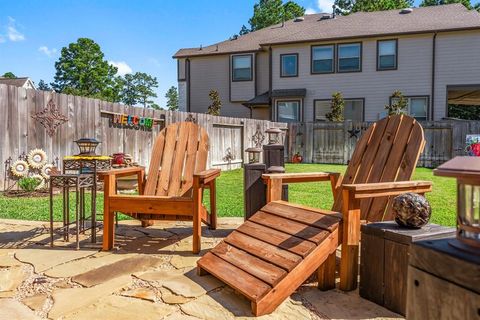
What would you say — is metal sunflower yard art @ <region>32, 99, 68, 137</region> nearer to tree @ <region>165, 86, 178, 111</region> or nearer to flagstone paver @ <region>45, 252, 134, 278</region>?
flagstone paver @ <region>45, 252, 134, 278</region>

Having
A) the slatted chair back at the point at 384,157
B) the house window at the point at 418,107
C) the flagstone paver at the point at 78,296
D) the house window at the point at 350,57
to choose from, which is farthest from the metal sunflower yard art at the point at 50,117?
the house window at the point at 418,107

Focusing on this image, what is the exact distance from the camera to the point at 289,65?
589 inches

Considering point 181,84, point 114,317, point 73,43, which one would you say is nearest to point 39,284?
point 114,317

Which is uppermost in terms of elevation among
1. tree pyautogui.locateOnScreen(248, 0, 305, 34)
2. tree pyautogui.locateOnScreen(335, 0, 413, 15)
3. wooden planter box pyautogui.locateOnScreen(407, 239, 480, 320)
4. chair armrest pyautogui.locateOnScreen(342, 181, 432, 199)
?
tree pyautogui.locateOnScreen(248, 0, 305, 34)

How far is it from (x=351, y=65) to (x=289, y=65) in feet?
7.94

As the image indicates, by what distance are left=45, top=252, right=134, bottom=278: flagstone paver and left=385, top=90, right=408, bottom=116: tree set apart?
1167 centimetres

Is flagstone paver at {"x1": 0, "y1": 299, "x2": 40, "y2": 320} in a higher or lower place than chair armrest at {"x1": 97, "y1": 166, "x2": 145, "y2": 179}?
lower

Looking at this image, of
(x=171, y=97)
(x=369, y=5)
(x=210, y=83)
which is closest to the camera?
(x=210, y=83)

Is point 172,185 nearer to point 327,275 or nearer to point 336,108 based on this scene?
point 327,275

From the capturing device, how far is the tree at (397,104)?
41.9 ft

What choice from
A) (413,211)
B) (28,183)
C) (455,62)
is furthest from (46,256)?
(455,62)

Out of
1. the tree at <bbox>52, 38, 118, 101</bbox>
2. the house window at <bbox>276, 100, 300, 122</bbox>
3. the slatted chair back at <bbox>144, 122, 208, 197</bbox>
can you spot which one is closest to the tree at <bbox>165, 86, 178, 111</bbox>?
the tree at <bbox>52, 38, 118, 101</bbox>

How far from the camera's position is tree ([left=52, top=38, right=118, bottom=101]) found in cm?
3369

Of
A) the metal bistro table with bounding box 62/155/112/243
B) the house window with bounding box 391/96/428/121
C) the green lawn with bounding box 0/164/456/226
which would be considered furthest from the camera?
the house window with bounding box 391/96/428/121
